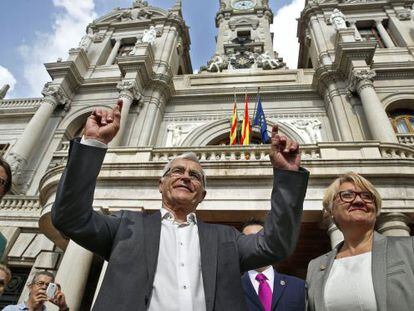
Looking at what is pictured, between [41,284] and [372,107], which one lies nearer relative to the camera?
[41,284]

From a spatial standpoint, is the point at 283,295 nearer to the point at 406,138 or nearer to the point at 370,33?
the point at 406,138

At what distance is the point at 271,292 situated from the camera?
3.18 metres

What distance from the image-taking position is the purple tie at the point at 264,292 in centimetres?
302

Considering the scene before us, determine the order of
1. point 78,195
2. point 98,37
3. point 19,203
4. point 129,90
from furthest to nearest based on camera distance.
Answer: point 98,37 < point 129,90 < point 19,203 < point 78,195

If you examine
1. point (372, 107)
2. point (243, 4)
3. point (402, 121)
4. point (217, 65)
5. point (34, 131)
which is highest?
point (243, 4)

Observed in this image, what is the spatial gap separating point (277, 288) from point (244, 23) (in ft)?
80.1

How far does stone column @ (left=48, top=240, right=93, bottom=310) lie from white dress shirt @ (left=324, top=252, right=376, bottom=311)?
5.54 meters

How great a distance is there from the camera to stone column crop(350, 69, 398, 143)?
33.4ft

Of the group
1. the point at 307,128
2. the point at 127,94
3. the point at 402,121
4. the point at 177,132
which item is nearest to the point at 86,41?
the point at 127,94

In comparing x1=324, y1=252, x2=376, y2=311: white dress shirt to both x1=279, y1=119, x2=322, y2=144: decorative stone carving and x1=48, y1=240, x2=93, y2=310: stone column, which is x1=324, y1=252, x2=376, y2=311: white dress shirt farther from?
x1=279, y1=119, x2=322, y2=144: decorative stone carving

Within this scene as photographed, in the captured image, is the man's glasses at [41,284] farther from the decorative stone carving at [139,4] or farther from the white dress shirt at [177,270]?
the decorative stone carving at [139,4]

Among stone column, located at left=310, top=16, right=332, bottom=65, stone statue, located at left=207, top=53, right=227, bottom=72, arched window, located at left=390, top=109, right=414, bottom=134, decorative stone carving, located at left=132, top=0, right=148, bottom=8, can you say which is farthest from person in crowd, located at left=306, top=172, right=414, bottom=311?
decorative stone carving, located at left=132, top=0, right=148, bottom=8

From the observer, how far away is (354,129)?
11.5m

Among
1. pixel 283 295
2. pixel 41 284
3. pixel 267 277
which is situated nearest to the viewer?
pixel 283 295
